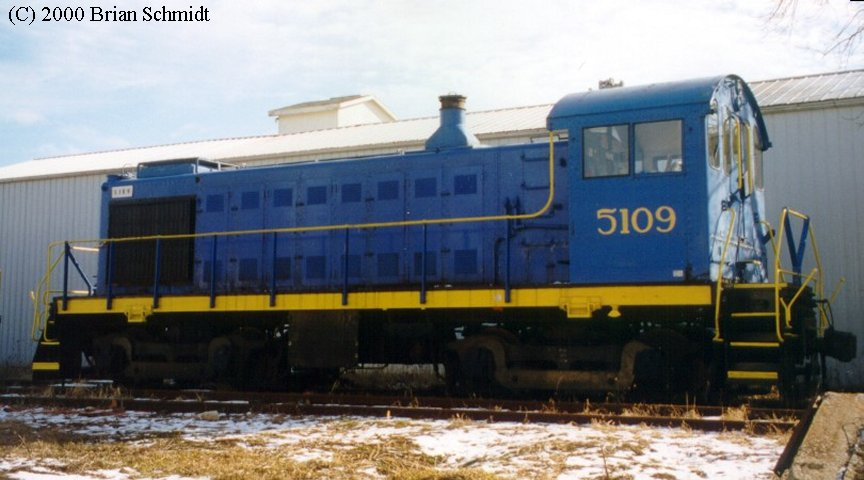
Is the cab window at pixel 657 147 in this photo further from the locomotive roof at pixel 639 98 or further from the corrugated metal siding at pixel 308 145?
the corrugated metal siding at pixel 308 145

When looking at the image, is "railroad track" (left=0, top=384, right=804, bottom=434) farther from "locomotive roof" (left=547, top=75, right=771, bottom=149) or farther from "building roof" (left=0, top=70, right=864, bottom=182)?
"building roof" (left=0, top=70, right=864, bottom=182)

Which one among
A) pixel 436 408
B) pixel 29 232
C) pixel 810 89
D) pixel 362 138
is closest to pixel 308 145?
pixel 362 138

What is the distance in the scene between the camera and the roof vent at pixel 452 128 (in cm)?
1189

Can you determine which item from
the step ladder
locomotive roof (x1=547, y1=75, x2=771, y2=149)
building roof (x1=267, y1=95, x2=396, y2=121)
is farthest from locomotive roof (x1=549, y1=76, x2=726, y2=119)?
building roof (x1=267, y1=95, x2=396, y2=121)

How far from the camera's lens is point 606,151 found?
995 centimetres

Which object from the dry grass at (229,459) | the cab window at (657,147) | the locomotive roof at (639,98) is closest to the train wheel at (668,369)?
the cab window at (657,147)

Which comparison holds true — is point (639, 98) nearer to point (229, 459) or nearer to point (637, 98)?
point (637, 98)

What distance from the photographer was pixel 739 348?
9.03 meters

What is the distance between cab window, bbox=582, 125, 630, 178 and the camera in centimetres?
981

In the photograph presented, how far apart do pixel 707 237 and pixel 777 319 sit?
1210 mm

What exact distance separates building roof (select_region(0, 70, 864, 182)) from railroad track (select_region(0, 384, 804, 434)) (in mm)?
7861

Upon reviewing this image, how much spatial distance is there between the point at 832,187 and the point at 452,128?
6829mm

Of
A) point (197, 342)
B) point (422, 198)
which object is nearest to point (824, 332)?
point (422, 198)

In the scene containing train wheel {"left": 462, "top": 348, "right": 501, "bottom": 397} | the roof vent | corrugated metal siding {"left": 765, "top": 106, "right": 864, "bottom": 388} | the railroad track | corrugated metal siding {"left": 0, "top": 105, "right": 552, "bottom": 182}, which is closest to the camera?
the railroad track
